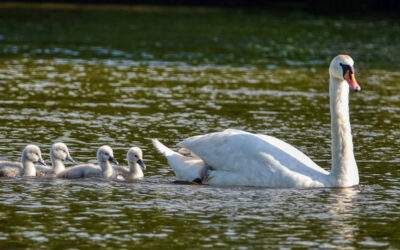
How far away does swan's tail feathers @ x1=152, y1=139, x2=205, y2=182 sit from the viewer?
19.8 m

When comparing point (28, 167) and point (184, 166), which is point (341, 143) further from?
point (28, 167)

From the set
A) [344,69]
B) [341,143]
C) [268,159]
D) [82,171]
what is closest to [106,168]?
[82,171]

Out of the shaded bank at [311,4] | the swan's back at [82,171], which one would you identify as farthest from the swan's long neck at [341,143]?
the shaded bank at [311,4]

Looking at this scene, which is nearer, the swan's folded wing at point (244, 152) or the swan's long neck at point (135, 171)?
the swan's folded wing at point (244, 152)

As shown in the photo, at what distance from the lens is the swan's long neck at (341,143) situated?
1972 centimetres

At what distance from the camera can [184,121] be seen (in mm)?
27203

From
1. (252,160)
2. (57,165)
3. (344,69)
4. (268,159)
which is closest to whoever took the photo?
(268,159)

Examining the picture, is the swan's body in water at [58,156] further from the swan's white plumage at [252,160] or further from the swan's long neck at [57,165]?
the swan's white plumage at [252,160]

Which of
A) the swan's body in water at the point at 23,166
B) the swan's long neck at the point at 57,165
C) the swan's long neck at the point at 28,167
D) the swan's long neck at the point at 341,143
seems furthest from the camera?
the swan's long neck at the point at 57,165

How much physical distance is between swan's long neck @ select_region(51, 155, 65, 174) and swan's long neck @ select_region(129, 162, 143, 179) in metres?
1.03

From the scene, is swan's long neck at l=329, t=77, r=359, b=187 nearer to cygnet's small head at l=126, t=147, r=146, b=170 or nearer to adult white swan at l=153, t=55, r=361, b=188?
adult white swan at l=153, t=55, r=361, b=188

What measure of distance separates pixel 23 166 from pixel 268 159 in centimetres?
354

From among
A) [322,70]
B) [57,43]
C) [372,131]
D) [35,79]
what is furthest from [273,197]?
[57,43]

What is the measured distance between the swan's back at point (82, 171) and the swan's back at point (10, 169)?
64 cm
